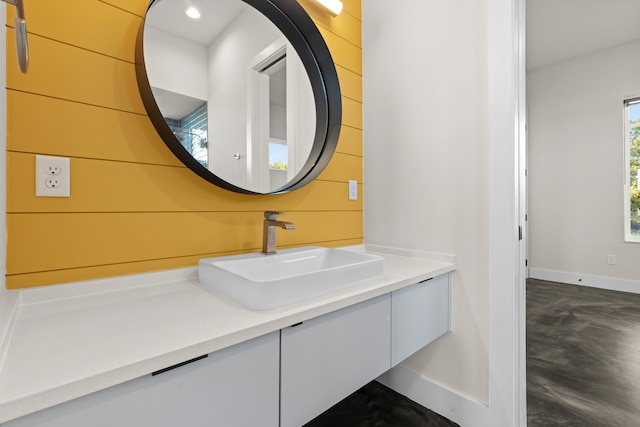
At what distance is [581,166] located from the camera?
3.61 m

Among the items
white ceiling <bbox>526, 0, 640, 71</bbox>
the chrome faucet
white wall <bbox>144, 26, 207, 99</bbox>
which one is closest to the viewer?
white wall <bbox>144, 26, 207, 99</bbox>

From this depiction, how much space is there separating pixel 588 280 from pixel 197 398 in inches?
179

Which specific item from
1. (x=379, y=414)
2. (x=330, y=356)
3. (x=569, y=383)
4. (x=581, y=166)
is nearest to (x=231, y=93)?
(x=330, y=356)

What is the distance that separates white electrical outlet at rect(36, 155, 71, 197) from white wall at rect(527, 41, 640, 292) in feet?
15.4

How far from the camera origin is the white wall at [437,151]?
1.33m

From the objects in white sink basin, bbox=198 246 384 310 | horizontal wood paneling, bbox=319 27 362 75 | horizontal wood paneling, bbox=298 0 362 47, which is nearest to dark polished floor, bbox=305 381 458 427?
white sink basin, bbox=198 246 384 310

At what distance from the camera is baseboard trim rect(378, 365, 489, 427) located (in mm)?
1320

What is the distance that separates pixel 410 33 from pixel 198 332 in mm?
1671

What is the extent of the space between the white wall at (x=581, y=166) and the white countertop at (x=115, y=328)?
383cm

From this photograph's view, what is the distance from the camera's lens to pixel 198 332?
0.65m

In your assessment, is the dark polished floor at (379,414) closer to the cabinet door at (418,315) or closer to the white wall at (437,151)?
the white wall at (437,151)

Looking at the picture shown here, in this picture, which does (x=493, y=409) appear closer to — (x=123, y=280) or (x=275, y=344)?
(x=275, y=344)

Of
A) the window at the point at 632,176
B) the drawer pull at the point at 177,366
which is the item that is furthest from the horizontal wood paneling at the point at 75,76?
the window at the point at 632,176

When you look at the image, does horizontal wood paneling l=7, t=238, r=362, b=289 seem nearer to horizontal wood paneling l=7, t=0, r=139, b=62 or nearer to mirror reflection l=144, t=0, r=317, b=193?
mirror reflection l=144, t=0, r=317, b=193
